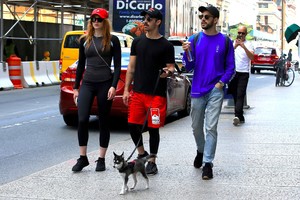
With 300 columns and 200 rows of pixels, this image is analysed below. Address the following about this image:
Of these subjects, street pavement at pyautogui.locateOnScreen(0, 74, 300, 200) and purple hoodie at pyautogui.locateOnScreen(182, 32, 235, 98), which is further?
purple hoodie at pyautogui.locateOnScreen(182, 32, 235, 98)

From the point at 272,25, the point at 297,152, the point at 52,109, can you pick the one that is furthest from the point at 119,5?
the point at 272,25

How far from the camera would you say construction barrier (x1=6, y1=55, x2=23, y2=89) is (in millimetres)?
21375

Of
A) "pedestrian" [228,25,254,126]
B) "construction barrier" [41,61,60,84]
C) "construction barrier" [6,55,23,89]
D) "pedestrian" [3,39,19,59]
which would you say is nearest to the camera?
"pedestrian" [228,25,254,126]

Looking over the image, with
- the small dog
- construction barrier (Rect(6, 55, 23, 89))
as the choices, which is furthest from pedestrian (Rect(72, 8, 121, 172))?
construction barrier (Rect(6, 55, 23, 89))

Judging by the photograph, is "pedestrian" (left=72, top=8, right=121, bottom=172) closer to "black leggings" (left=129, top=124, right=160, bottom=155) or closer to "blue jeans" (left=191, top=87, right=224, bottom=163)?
"black leggings" (left=129, top=124, right=160, bottom=155)

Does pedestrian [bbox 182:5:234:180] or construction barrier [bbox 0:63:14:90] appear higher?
pedestrian [bbox 182:5:234:180]

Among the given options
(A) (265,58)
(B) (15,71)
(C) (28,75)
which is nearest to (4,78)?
(B) (15,71)

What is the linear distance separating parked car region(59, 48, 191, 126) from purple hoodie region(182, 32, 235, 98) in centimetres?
326

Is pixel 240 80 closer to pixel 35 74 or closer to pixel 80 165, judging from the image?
pixel 80 165

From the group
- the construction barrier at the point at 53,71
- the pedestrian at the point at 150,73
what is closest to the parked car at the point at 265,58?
the construction barrier at the point at 53,71

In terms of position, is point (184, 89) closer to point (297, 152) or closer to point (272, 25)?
point (297, 152)

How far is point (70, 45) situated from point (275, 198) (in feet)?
51.9

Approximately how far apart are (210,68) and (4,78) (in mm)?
15225

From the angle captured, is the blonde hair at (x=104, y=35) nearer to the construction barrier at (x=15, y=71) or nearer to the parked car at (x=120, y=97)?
the parked car at (x=120, y=97)
